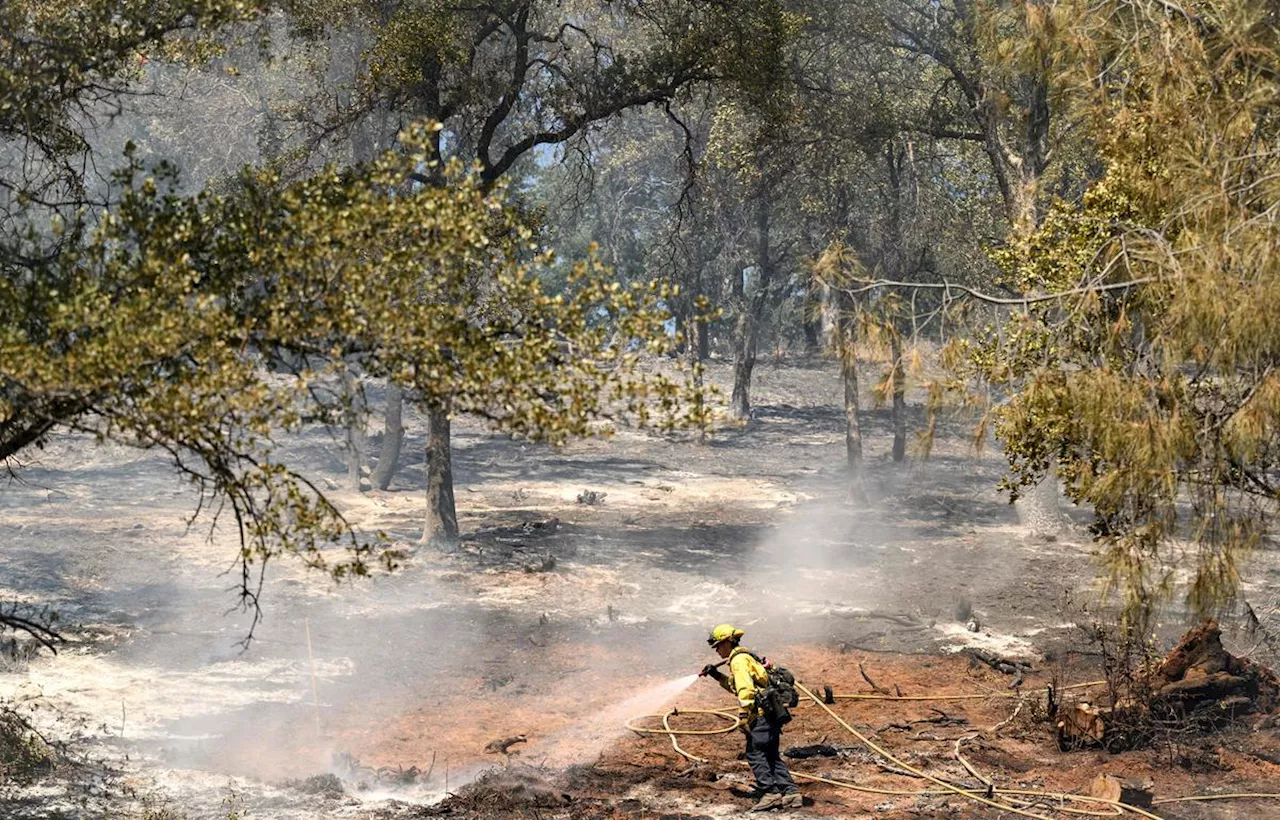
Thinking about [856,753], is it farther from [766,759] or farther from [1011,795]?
[766,759]

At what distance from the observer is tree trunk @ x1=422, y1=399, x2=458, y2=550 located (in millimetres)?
21703

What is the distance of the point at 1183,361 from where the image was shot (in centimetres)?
963

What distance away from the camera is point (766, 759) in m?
11.0

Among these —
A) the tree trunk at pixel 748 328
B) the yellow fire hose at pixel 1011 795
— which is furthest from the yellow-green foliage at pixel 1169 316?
the tree trunk at pixel 748 328

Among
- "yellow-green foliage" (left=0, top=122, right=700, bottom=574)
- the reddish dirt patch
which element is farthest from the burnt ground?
Answer: "yellow-green foliage" (left=0, top=122, right=700, bottom=574)

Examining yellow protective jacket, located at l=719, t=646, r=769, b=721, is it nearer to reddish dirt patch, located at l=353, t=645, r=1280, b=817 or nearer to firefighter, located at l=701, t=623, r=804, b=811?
firefighter, located at l=701, t=623, r=804, b=811

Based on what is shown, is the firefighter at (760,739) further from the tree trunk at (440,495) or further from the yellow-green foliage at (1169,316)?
the tree trunk at (440,495)

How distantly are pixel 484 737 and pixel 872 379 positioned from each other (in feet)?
104

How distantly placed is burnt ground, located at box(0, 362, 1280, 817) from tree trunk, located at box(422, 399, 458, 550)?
0.37m

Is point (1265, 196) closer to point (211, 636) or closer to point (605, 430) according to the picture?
point (605, 430)

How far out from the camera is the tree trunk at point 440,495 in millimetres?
21703

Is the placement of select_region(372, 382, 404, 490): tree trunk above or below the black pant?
above

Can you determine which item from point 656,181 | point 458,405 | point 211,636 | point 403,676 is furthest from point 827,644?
point 656,181

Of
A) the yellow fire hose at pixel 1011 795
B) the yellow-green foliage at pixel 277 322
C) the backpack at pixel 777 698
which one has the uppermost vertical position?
the yellow-green foliage at pixel 277 322
